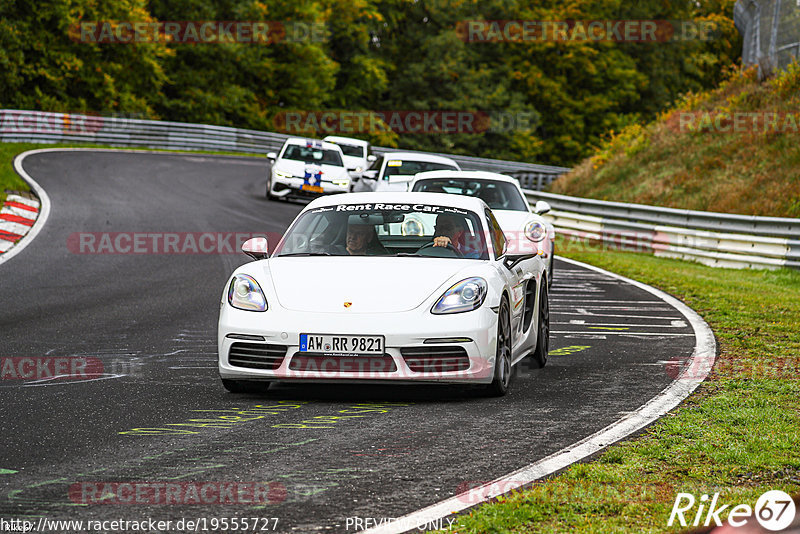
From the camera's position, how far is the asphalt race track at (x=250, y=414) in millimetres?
4797

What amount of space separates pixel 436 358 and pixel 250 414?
1.24 m

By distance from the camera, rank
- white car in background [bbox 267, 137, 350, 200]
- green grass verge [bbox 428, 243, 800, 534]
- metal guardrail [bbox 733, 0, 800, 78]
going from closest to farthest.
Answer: green grass verge [bbox 428, 243, 800, 534] < white car in background [bbox 267, 137, 350, 200] < metal guardrail [bbox 733, 0, 800, 78]

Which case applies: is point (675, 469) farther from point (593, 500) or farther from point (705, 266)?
point (705, 266)

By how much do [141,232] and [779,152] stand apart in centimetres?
1618

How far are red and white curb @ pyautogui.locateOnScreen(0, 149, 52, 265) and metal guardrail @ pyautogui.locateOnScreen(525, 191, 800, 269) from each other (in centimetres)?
1067

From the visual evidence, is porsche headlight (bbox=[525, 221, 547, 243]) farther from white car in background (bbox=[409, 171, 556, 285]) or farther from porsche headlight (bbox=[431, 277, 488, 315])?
Answer: porsche headlight (bbox=[431, 277, 488, 315])

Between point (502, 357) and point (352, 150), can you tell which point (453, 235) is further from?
point (352, 150)

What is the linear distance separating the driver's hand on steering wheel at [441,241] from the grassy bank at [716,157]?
17851 mm

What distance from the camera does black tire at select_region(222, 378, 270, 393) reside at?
7.38 metres

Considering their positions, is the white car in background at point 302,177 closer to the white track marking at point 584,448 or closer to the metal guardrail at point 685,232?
the metal guardrail at point 685,232

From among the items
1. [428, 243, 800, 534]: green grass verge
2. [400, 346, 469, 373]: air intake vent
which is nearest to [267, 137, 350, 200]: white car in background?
[428, 243, 800, 534]: green grass verge

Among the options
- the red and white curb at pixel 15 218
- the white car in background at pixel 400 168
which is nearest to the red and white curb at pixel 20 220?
the red and white curb at pixel 15 218

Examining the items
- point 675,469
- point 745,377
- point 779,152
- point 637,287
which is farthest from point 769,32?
point 675,469

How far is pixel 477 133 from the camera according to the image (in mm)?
65000
